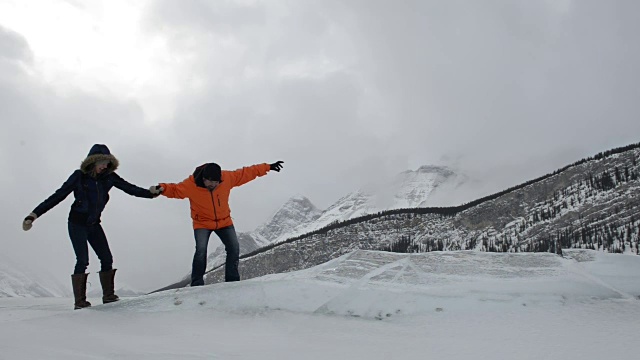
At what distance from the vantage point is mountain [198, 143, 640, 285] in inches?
4579

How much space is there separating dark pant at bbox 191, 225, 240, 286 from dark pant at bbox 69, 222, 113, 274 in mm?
1351

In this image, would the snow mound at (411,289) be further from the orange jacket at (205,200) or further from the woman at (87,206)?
the orange jacket at (205,200)

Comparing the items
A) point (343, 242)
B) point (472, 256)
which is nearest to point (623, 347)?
point (472, 256)

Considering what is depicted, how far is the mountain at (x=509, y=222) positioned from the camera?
116312mm

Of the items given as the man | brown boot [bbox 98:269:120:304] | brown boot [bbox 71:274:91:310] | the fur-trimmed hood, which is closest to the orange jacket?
the man

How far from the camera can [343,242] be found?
139m

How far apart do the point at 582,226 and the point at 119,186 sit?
12631 cm

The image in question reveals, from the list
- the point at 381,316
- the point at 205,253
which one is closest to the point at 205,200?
the point at 205,253

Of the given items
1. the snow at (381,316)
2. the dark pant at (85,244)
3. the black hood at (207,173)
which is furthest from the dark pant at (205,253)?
the dark pant at (85,244)

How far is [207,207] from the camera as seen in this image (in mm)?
8125

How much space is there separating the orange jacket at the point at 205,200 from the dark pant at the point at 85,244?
1187mm

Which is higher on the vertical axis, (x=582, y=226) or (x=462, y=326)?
(x=582, y=226)

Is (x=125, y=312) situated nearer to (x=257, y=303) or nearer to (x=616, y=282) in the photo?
(x=257, y=303)

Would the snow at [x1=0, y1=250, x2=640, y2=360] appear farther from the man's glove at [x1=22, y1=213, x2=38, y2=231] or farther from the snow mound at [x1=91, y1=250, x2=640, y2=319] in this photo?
the man's glove at [x1=22, y1=213, x2=38, y2=231]
